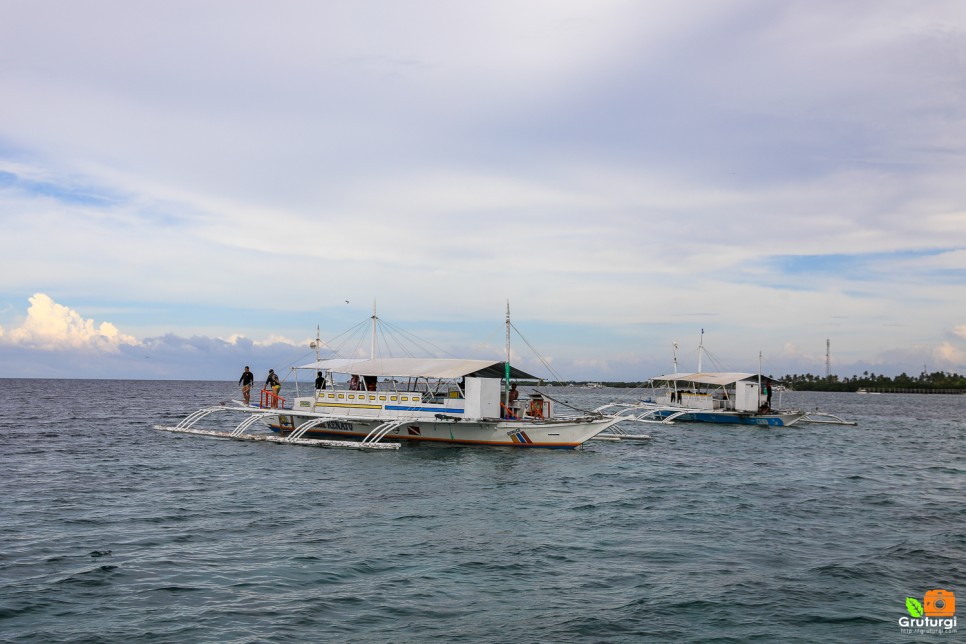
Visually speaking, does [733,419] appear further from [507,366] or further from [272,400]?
[272,400]

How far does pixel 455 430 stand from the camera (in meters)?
37.6

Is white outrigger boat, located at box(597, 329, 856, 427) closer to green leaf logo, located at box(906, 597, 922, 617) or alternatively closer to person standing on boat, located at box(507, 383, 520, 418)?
person standing on boat, located at box(507, 383, 520, 418)

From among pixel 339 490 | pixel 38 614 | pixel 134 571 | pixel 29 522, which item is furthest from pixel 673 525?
pixel 29 522

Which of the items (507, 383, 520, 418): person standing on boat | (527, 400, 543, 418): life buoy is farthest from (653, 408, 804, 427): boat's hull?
(507, 383, 520, 418): person standing on boat

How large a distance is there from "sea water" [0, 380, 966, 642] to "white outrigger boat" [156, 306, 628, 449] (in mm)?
3349

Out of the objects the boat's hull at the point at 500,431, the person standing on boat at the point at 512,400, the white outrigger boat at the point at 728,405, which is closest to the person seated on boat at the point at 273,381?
the boat's hull at the point at 500,431

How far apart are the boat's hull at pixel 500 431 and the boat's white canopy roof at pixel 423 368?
2.43 meters

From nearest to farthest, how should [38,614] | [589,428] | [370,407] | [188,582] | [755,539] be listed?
[38,614], [188,582], [755,539], [589,428], [370,407]

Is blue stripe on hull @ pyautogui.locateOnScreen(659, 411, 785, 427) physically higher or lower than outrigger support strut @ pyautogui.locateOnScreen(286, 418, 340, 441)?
lower

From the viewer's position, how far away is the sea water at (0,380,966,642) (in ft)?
40.5

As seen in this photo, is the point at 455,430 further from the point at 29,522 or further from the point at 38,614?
the point at 38,614

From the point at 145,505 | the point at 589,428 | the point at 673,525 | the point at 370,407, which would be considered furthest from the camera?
the point at 370,407

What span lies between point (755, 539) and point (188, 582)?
44.3 feet

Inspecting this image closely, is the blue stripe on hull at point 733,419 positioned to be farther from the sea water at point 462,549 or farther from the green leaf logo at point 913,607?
the green leaf logo at point 913,607
